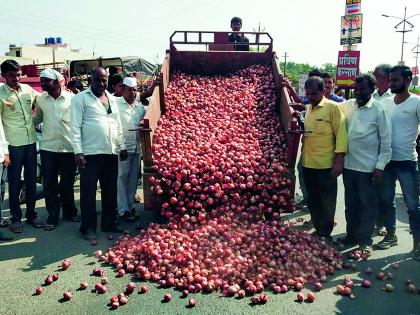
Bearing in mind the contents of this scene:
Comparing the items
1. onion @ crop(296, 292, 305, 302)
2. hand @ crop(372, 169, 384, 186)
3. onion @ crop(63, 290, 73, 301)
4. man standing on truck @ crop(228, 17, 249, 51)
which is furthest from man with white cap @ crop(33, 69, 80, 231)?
man standing on truck @ crop(228, 17, 249, 51)

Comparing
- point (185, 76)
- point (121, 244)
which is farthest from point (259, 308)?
point (185, 76)

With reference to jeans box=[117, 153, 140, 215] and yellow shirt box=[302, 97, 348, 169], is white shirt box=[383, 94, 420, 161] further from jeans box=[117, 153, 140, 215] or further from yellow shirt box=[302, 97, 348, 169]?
jeans box=[117, 153, 140, 215]

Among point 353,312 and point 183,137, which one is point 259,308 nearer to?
point 353,312

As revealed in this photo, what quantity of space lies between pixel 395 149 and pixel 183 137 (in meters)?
2.62

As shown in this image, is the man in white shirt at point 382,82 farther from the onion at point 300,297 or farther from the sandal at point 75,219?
the sandal at point 75,219

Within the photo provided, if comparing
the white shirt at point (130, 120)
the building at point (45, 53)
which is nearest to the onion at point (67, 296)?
the white shirt at point (130, 120)

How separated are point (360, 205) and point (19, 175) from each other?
4388 millimetres

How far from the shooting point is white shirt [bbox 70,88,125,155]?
4.73 meters

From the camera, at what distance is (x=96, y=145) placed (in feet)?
15.9

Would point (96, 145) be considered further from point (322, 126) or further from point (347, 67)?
point (347, 67)

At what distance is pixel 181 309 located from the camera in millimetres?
3398

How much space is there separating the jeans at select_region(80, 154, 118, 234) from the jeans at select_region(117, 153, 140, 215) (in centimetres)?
43

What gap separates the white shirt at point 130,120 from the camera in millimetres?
5480

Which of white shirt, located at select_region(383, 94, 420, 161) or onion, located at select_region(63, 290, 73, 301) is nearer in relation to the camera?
onion, located at select_region(63, 290, 73, 301)
